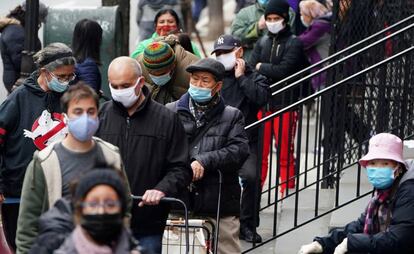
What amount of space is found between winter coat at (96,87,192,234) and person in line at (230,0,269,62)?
6.32 metres

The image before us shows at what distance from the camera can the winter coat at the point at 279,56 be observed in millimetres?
13742

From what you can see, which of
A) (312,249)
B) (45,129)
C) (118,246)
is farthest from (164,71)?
(118,246)

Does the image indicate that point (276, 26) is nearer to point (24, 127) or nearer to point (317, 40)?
point (317, 40)

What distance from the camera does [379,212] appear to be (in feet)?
29.7

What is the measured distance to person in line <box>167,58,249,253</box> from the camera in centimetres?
973

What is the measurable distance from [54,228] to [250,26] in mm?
8871

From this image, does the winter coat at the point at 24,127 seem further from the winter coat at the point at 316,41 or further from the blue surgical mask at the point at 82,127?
the winter coat at the point at 316,41

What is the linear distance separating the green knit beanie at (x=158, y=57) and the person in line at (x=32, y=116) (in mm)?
922

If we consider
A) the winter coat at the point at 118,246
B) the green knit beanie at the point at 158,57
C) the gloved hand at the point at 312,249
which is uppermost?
the green knit beanie at the point at 158,57

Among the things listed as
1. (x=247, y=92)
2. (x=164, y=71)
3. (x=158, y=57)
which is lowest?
(x=247, y=92)

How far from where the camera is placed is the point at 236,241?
9961mm

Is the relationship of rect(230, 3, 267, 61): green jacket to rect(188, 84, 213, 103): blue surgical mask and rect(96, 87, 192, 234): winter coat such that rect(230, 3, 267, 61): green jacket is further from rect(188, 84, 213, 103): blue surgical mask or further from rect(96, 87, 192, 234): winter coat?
rect(96, 87, 192, 234): winter coat

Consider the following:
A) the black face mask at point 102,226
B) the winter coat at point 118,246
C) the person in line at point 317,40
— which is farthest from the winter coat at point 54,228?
the person in line at point 317,40

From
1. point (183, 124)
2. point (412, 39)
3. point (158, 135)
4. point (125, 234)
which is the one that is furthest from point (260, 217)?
point (125, 234)
